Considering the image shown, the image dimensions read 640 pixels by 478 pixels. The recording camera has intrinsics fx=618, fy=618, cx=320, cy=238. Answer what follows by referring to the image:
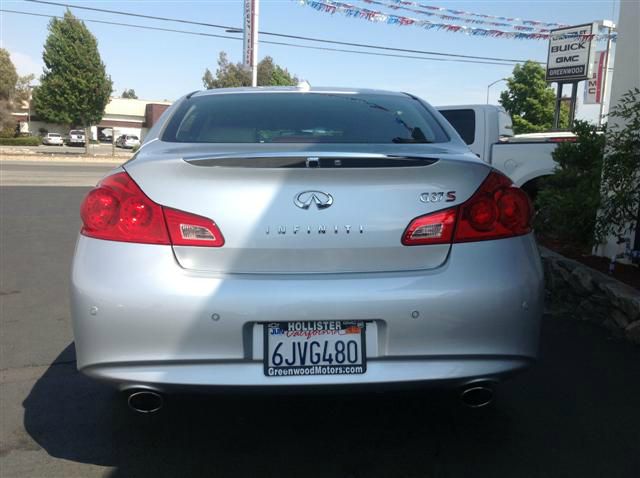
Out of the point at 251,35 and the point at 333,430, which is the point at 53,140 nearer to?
the point at 251,35

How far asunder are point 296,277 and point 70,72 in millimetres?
41515

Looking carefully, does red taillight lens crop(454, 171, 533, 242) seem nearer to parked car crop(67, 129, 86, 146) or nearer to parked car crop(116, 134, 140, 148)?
parked car crop(67, 129, 86, 146)

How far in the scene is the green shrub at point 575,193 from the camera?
5691mm

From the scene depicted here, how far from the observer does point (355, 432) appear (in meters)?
2.99

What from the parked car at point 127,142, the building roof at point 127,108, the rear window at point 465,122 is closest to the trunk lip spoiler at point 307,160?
the rear window at point 465,122

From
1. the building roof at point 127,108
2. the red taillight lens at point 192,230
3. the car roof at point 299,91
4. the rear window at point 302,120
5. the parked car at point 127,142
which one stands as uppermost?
the building roof at point 127,108

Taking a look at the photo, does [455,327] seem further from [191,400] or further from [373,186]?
[191,400]

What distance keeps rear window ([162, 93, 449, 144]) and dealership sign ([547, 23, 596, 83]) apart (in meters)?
17.3

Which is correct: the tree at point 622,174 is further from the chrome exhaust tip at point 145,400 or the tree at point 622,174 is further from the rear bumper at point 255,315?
the chrome exhaust tip at point 145,400

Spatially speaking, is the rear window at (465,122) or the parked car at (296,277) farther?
the rear window at (465,122)

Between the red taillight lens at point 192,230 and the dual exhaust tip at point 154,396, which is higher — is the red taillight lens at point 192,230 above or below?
above

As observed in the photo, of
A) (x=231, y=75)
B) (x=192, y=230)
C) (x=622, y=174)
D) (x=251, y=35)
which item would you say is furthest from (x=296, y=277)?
(x=231, y=75)

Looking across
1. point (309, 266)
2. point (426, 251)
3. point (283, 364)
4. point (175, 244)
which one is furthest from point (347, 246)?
point (175, 244)

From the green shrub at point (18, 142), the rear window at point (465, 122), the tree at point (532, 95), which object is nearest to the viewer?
the rear window at point (465, 122)
